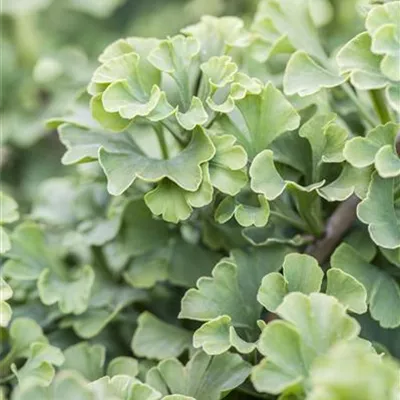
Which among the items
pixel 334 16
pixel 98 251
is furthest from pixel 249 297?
pixel 334 16

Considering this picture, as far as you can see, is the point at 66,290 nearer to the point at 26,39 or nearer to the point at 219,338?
the point at 219,338

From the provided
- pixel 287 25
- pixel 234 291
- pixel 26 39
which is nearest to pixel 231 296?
pixel 234 291

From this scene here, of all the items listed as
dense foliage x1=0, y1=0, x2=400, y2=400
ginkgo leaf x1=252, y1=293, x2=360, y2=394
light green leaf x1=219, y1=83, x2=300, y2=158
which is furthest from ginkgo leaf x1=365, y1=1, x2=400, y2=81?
ginkgo leaf x1=252, y1=293, x2=360, y2=394

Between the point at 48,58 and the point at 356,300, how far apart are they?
0.72m

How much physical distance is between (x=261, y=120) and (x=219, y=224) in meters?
0.14

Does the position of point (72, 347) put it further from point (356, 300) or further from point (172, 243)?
point (356, 300)

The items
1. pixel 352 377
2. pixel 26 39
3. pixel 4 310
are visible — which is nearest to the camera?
pixel 352 377

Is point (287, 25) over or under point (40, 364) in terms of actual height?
over

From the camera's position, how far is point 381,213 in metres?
0.73

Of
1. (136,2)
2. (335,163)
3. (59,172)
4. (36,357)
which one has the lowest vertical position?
(59,172)

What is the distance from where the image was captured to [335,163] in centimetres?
80

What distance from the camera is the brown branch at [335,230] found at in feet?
2.73

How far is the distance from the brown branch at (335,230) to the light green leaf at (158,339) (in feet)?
0.51

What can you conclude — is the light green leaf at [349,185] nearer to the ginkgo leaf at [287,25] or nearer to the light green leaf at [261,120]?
the light green leaf at [261,120]
